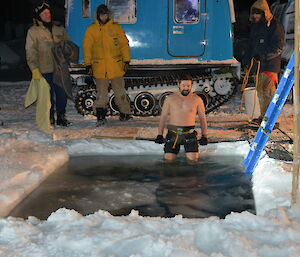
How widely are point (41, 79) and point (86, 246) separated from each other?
5.07 meters

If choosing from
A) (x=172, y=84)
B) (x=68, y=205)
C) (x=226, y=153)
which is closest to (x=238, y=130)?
(x=226, y=153)

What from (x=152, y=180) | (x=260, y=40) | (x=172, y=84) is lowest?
(x=152, y=180)

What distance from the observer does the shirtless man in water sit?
604 cm

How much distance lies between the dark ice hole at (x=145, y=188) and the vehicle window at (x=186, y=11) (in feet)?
12.8

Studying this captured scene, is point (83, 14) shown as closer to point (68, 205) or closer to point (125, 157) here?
point (125, 157)

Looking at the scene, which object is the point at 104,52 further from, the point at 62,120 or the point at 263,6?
the point at 263,6

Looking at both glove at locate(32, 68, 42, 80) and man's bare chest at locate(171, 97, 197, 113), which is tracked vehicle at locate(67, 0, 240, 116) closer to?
glove at locate(32, 68, 42, 80)

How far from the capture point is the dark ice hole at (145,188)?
4387 mm

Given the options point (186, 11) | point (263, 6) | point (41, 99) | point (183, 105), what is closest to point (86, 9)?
point (186, 11)

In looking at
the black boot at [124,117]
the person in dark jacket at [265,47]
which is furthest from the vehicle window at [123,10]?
the person in dark jacket at [265,47]

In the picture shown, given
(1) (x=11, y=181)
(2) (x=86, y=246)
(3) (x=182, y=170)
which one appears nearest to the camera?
(2) (x=86, y=246)

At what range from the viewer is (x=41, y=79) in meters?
7.70

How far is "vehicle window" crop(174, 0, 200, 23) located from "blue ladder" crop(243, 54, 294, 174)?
4471 mm

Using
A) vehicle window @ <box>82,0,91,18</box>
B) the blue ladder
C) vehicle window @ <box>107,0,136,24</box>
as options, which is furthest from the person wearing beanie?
the blue ladder
